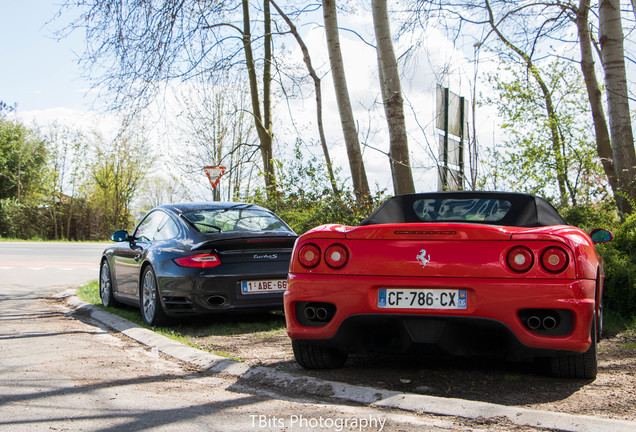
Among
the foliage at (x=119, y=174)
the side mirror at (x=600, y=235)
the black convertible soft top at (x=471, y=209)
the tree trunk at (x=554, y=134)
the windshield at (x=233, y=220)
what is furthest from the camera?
the foliage at (x=119, y=174)

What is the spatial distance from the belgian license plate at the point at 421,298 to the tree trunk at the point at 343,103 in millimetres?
8731

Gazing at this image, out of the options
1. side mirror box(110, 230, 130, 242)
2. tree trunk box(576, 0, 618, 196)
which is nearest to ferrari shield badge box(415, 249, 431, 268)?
side mirror box(110, 230, 130, 242)

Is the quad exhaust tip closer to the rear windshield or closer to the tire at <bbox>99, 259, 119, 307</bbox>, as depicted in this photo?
the rear windshield

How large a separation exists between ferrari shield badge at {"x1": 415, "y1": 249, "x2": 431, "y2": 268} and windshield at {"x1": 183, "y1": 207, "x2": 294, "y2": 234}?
12.2 ft

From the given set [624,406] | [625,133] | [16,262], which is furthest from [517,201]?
[16,262]

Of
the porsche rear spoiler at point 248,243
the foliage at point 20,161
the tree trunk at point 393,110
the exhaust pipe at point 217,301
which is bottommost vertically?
the exhaust pipe at point 217,301

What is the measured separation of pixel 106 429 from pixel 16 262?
1713 centimetres

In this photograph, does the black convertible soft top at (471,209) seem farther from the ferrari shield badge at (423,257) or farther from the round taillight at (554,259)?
the ferrari shield badge at (423,257)

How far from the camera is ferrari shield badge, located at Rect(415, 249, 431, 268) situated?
430 cm

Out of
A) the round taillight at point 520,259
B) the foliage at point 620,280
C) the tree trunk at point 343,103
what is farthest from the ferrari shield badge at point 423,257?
the tree trunk at point 343,103

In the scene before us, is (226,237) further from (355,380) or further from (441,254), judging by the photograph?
(441,254)

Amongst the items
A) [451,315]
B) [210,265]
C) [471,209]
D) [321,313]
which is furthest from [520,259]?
[210,265]

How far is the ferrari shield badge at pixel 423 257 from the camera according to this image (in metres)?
4.30

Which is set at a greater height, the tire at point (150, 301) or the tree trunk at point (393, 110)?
the tree trunk at point (393, 110)
